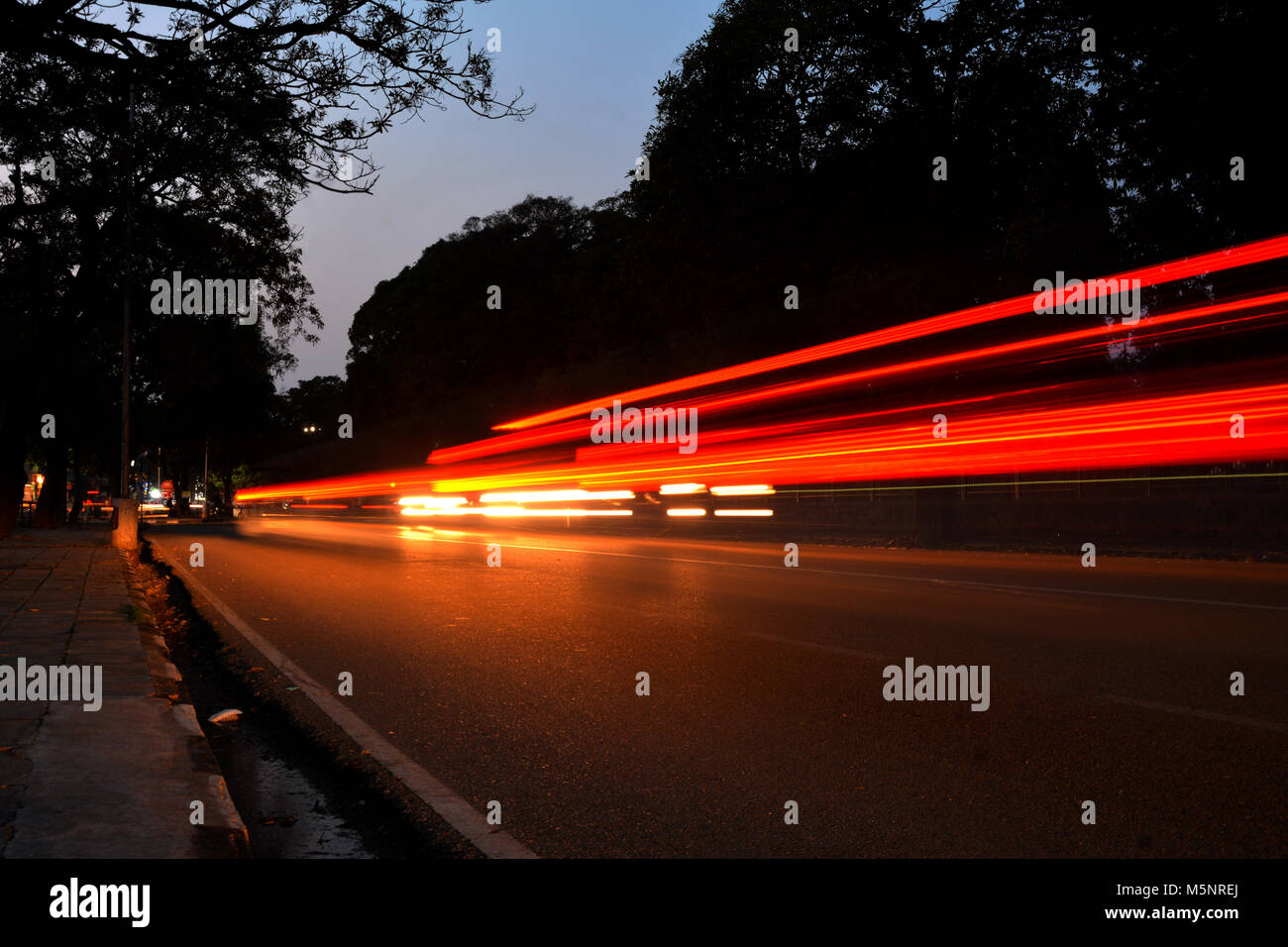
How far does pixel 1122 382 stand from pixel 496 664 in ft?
43.7

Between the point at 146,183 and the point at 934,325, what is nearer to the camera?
the point at 146,183

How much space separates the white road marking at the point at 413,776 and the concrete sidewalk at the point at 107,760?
826mm

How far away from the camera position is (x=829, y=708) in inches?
252

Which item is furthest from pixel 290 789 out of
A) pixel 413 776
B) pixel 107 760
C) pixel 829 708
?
pixel 829 708

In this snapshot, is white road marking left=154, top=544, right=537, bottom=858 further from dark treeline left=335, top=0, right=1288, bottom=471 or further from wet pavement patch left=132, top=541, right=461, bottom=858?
dark treeline left=335, top=0, right=1288, bottom=471

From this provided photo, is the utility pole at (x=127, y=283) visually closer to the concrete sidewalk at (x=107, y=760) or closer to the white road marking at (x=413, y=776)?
the concrete sidewalk at (x=107, y=760)

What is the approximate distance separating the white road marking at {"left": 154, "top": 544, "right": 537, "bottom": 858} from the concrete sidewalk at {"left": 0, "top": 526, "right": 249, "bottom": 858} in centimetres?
83

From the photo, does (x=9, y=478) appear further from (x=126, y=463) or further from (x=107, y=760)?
(x=107, y=760)

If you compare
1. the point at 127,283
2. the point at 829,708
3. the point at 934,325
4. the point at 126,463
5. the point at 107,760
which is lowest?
the point at 829,708

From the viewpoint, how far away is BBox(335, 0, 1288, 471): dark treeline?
18109 mm

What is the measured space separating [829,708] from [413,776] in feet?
8.42

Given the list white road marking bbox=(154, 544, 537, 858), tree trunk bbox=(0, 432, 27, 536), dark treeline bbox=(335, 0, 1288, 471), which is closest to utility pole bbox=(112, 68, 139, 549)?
tree trunk bbox=(0, 432, 27, 536)

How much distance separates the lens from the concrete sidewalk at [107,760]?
3965 mm

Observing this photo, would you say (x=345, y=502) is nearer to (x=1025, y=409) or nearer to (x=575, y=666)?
(x=1025, y=409)
